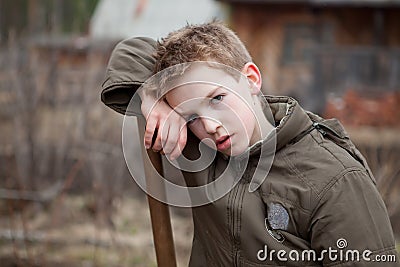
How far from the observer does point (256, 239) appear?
1.76m

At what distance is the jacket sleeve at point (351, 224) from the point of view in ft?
5.33

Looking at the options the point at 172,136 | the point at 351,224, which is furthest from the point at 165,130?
the point at 351,224

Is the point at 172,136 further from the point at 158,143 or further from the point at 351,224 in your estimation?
the point at 351,224

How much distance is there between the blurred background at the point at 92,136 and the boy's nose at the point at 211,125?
2.24 metres

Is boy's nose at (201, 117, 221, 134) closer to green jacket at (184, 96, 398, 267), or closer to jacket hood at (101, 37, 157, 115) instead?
green jacket at (184, 96, 398, 267)

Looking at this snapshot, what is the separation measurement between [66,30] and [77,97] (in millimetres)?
10413

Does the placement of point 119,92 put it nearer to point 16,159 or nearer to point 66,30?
point 16,159

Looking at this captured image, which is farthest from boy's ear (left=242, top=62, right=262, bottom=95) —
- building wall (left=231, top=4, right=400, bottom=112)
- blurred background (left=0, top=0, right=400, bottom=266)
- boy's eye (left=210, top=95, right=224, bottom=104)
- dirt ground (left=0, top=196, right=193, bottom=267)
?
building wall (left=231, top=4, right=400, bottom=112)

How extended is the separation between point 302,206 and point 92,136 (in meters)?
5.62

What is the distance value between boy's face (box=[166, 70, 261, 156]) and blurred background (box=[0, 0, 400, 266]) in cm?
221

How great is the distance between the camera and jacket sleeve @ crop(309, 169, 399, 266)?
163cm

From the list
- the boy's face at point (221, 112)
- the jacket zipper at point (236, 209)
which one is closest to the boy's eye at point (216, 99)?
the boy's face at point (221, 112)

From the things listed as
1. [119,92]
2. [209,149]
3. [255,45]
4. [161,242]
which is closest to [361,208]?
[209,149]

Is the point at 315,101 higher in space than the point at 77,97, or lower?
lower
